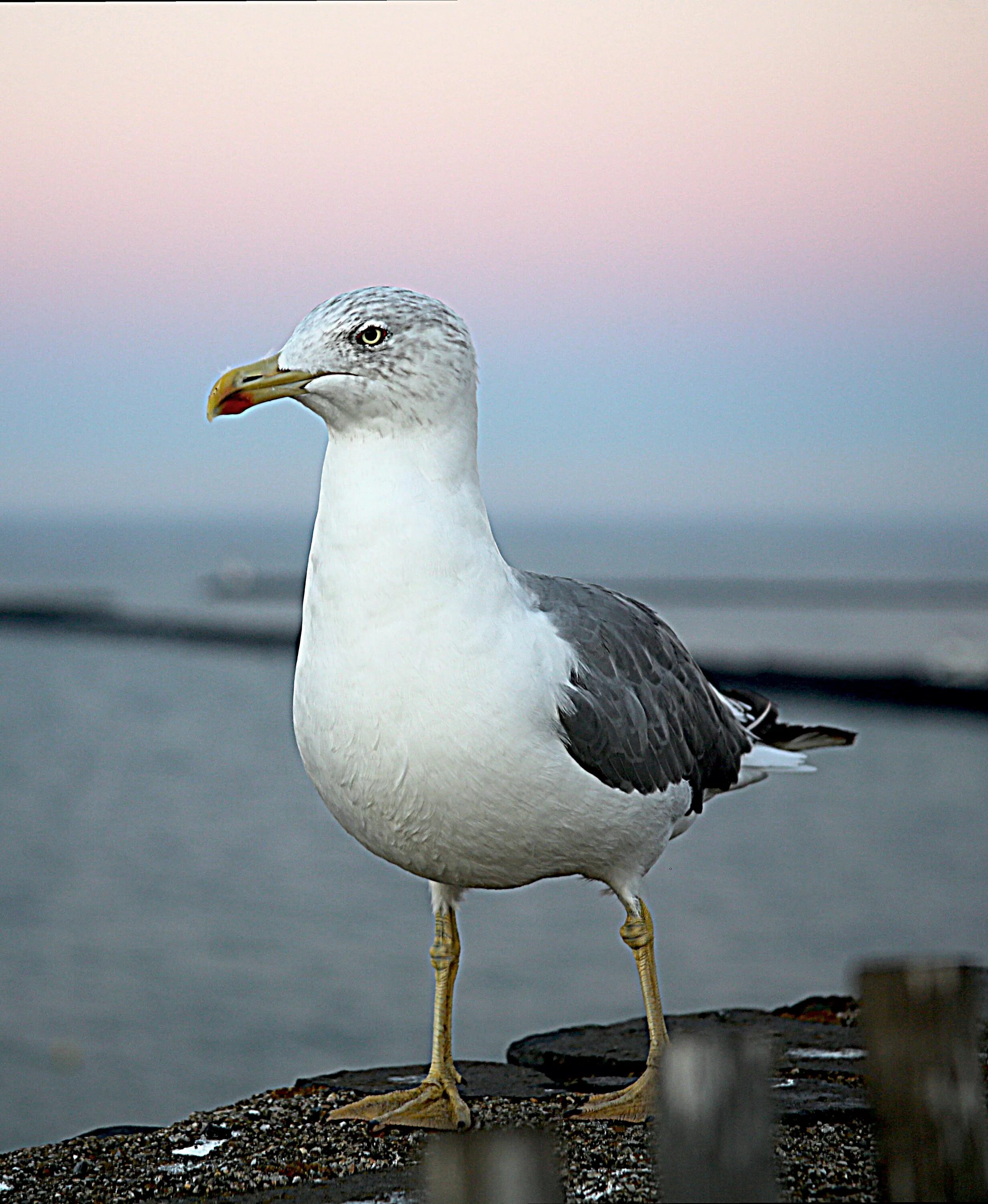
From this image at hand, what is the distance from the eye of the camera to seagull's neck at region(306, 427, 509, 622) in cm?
438

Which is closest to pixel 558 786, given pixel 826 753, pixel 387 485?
pixel 387 485

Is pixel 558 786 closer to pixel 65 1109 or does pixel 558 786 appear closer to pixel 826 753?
pixel 65 1109

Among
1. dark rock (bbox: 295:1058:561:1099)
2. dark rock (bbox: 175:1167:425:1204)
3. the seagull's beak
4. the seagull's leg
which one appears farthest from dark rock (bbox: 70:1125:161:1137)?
the seagull's beak

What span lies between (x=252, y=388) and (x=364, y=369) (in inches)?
13.0

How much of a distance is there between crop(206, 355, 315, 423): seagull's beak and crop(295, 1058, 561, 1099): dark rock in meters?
2.56

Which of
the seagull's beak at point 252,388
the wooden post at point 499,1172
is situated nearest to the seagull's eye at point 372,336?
the seagull's beak at point 252,388

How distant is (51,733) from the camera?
2634 cm

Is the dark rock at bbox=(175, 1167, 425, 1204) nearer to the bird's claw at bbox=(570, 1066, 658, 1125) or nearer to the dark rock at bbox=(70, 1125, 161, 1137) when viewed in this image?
the bird's claw at bbox=(570, 1066, 658, 1125)

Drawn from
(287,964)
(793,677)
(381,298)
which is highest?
(793,677)

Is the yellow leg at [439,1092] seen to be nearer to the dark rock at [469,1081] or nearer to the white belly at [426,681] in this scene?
the dark rock at [469,1081]

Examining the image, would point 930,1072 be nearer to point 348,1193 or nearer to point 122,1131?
point 348,1193

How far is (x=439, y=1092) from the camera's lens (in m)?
5.08

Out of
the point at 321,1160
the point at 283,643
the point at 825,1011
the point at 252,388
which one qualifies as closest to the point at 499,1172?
the point at 321,1160

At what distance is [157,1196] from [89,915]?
33.6 ft
